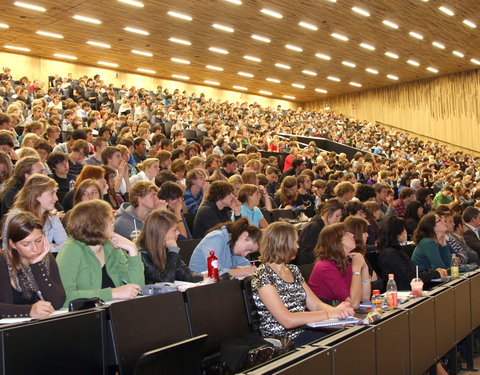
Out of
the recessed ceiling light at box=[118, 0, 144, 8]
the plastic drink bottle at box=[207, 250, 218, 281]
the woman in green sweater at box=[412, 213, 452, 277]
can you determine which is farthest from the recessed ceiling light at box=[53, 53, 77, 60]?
the plastic drink bottle at box=[207, 250, 218, 281]

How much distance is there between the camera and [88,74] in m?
23.3

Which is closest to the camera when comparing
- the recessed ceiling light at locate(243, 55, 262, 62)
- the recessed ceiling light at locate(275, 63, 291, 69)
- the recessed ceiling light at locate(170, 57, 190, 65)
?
the recessed ceiling light at locate(243, 55, 262, 62)

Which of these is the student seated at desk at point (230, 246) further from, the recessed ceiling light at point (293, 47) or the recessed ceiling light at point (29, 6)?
the recessed ceiling light at point (293, 47)

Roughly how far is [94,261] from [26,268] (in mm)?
475

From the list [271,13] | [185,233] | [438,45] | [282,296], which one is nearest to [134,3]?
[271,13]

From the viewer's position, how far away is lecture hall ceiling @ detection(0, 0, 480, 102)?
15.5 meters

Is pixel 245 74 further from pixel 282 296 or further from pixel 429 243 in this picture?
pixel 282 296

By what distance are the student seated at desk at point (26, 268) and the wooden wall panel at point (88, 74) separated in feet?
64.2

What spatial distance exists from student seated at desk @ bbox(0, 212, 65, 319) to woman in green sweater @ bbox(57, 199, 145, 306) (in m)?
0.19

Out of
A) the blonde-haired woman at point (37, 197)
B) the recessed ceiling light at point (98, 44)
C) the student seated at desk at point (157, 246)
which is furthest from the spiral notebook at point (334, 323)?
the recessed ceiling light at point (98, 44)

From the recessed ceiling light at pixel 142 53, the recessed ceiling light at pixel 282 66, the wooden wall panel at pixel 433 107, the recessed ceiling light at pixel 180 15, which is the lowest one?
the wooden wall panel at pixel 433 107

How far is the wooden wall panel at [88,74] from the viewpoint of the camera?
21.2 metres

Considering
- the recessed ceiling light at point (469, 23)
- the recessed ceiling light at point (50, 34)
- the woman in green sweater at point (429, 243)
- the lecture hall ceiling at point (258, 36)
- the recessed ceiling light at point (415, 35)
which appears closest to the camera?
the woman in green sweater at point (429, 243)

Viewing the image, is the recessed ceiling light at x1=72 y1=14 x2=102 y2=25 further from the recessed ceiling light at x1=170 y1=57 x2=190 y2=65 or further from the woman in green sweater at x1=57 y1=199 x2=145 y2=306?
the woman in green sweater at x1=57 y1=199 x2=145 y2=306
